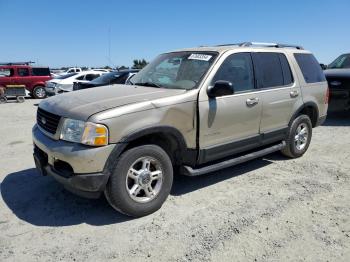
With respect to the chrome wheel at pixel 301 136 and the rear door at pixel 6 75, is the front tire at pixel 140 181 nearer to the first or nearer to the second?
the chrome wheel at pixel 301 136

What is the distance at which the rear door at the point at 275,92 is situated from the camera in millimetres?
4961

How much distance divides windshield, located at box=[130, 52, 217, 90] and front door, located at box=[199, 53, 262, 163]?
222mm

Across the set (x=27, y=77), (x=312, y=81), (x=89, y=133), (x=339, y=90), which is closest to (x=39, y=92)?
(x=27, y=77)

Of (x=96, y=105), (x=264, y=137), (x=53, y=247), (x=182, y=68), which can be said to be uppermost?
(x=182, y=68)

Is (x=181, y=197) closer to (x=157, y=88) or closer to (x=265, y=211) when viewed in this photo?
(x=265, y=211)

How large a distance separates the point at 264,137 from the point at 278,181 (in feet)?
2.19

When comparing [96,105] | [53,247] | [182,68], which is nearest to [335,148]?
[182,68]

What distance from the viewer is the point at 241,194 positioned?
4426mm

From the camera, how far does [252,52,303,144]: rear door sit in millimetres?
4961

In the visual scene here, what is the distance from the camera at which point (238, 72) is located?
4664 mm

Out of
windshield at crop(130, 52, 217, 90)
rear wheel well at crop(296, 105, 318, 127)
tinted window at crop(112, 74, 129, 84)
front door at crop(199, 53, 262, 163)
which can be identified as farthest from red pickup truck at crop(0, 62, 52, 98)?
front door at crop(199, 53, 262, 163)

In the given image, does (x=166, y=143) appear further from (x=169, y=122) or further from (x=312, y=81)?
(x=312, y=81)

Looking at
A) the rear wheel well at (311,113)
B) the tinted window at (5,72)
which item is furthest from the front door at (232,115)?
the tinted window at (5,72)

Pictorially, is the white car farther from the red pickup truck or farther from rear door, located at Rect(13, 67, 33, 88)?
rear door, located at Rect(13, 67, 33, 88)
